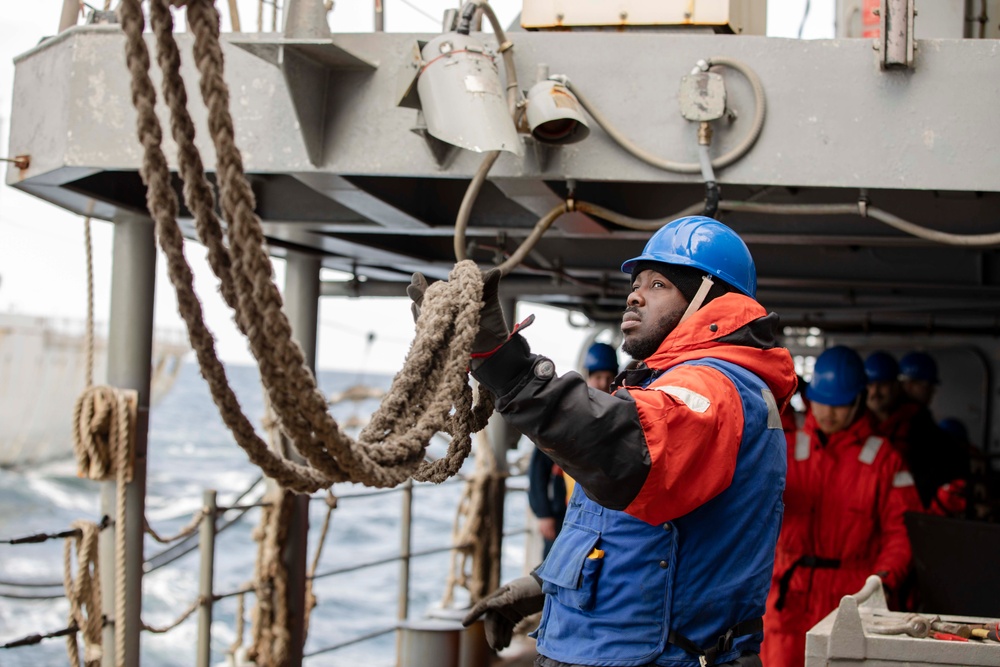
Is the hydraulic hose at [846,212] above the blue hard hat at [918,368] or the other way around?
above

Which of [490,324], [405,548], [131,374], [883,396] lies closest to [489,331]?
[490,324]

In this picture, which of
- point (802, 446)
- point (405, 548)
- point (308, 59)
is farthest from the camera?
point (405, 548)

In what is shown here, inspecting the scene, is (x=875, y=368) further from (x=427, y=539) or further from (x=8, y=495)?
(x=8, y=495)

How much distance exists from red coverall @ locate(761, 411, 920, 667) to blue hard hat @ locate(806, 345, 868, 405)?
237mm

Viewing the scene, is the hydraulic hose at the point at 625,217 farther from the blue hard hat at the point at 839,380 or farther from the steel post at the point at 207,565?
the steel post at the point at 207,565

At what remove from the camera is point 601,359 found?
5902 millimetres

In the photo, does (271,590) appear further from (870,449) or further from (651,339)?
(651,339)

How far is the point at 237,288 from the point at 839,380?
3795mm

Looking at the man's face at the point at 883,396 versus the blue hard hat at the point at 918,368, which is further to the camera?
the blue hard hat at the point at 918,368

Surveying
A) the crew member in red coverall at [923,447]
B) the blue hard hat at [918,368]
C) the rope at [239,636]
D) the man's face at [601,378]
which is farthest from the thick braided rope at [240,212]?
the blue hard hat at [918,368]

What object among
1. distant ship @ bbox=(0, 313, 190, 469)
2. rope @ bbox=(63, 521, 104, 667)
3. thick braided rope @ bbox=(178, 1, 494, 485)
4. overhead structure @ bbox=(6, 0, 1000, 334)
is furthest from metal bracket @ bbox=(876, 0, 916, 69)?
distant ship @ bbox=(0, 313, 190, 469)

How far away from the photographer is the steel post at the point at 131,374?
4191 mm

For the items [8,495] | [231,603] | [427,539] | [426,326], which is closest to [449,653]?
[426,326]

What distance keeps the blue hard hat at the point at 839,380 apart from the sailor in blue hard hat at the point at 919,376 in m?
3.36
